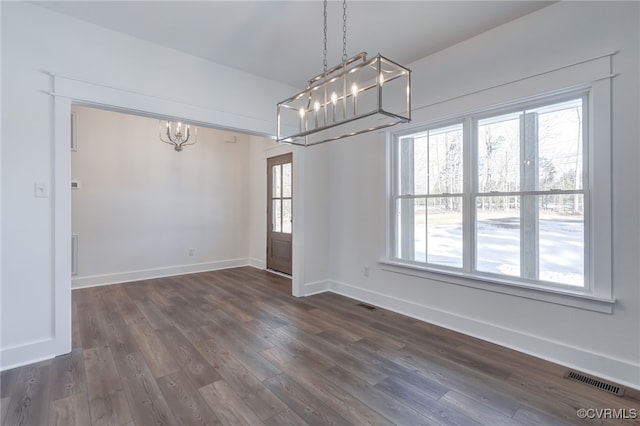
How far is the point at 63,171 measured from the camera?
2590 mm

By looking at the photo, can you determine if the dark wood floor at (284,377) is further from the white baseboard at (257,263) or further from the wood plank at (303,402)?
the white baseboard at (257,263)

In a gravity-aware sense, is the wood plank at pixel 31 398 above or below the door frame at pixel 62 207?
below

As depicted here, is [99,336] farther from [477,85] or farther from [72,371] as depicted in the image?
[477,85]

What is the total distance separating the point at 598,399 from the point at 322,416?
182cm

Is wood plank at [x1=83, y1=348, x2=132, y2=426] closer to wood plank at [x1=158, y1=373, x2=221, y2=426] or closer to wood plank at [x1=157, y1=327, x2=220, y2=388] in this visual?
wood plank at [x1=158, y1=373, x2=221, y2=426]

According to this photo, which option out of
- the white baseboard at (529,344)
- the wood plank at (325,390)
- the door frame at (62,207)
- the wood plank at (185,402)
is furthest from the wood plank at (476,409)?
the door frame at (62,207)

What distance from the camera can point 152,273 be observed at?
5.16 metres

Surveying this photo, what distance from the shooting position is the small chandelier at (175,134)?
4.99 m

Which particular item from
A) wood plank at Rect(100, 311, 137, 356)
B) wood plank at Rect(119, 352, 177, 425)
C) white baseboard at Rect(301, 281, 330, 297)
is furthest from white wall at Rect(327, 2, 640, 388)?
wood plank at Rect(100, 311, 137, 356)

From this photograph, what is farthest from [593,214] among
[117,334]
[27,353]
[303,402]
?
[27,353]

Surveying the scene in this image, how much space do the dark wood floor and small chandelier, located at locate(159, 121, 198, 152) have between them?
2802mm

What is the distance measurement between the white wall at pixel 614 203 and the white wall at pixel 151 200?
3217 millimetres

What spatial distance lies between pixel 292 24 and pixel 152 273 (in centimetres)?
450

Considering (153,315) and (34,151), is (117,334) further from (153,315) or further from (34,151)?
(34,151)
